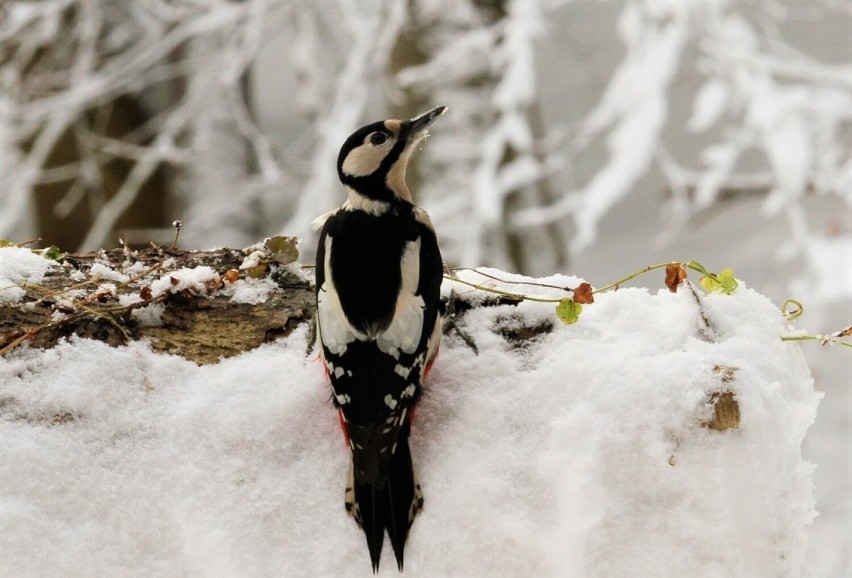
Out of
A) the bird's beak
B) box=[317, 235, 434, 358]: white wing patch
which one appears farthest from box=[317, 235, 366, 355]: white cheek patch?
the bird's beak

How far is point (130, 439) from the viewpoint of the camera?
4.72ft

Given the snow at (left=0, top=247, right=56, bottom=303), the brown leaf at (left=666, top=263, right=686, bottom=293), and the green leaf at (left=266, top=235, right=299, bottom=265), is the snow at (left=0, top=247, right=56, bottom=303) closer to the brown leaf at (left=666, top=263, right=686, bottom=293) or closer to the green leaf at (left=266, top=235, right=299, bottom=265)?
the green leaf at (left=266, top=235, right=299, bottom=265)

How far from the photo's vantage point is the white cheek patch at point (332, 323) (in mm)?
1482

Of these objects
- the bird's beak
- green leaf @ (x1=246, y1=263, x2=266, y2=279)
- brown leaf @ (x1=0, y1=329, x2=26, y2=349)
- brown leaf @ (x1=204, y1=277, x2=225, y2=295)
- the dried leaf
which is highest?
the bird's beak

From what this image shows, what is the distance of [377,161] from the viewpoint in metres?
1.83

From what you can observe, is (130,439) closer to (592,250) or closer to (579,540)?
(579,540)

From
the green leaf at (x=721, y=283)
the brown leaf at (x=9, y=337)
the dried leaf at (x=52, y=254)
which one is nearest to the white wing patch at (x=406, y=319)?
the green leaf at (x=721, y=283)

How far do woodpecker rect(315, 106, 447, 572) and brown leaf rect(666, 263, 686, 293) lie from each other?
1.33 feet

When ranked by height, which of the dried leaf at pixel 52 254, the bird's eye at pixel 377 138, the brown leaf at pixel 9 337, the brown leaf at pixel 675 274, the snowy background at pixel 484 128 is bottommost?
the brown leaf at pixel 675 274

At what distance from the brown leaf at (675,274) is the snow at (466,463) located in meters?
0.03

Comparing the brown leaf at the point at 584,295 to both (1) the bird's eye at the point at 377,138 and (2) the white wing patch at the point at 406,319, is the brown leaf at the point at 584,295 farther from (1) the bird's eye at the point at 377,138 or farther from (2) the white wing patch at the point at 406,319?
(1) the bird's eye at the point at 377,138

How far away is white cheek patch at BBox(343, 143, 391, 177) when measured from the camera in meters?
1.83

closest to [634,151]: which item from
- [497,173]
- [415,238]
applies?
[497,173]

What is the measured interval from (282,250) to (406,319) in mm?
364
